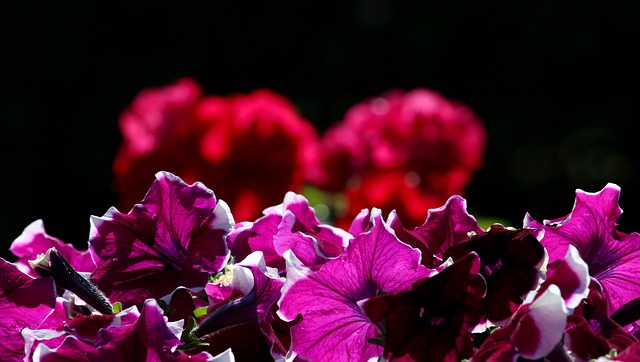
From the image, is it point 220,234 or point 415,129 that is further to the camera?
point 415,129

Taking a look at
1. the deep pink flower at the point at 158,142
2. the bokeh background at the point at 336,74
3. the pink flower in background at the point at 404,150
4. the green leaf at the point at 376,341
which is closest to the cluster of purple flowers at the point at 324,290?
the green leaf at the point at 376,341

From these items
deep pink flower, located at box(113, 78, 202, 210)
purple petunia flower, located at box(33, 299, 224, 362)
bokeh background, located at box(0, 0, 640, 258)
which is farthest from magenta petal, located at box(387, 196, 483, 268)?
bokeh background, located at box(0, 0, 640, 258)

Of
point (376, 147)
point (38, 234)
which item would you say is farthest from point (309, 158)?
point (38, 234)

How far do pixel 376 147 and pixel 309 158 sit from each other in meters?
0.19

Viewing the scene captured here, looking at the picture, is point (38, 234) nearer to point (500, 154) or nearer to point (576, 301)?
point (576, 301)

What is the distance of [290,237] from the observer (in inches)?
33.3

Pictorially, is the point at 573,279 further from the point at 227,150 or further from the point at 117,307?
the point at 227,150

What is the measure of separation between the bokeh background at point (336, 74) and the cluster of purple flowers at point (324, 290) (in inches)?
182

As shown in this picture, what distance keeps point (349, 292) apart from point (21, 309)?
262 millimetres

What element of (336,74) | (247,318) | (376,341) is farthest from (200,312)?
(336,74)

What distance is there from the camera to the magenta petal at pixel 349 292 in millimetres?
752

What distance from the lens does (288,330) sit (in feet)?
2.68

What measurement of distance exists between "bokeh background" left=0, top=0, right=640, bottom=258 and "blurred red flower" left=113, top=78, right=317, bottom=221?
265cm

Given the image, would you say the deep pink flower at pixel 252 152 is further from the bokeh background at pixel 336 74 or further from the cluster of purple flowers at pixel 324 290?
the bokeh background at pixel 336 74
